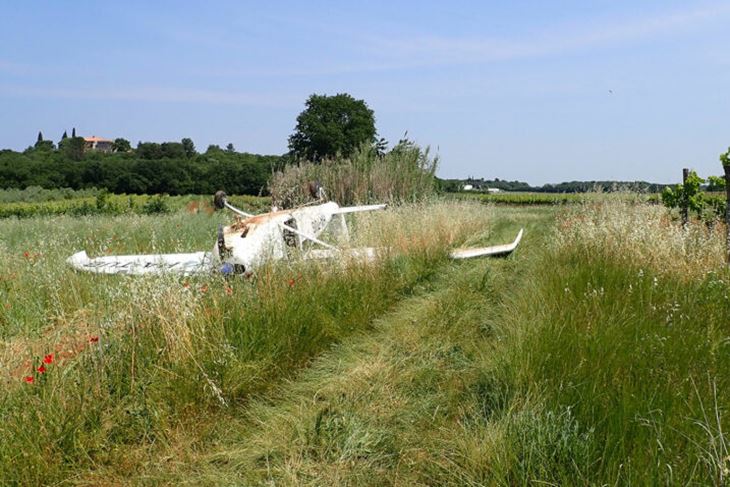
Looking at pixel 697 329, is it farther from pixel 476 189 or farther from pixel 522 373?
pixel 476 189

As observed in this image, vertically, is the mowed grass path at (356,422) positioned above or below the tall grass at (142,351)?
below

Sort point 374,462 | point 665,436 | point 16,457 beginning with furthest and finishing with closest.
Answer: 1. point 374,462
2. point 16,457
3. point 665,436

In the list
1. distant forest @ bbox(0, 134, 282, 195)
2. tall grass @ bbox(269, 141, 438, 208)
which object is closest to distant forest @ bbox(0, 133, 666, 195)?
distant forest @ bbox(0, 134, 282, 195)

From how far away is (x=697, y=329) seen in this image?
12.6ft

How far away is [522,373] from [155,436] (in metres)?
2.05

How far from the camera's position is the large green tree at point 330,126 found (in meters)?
51.3

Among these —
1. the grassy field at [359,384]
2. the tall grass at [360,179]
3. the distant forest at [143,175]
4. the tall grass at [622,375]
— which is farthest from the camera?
the distant forest at [143,175]

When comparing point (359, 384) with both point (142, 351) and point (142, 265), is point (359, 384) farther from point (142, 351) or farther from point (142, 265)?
point (142, 265)

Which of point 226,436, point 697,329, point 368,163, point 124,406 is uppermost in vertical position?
point 368,163

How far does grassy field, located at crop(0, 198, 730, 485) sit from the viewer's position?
96.5 inches

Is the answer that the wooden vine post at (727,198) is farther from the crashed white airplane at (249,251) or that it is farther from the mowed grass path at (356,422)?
the crashed white airplane at (249,251)

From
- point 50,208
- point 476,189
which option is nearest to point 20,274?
point 50,208

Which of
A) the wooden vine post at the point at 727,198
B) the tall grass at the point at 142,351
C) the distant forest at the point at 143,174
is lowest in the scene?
the tall grass at the point at 142,351

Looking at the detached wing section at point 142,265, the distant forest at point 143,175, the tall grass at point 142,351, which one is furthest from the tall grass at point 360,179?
the distant forest at point 143,175
